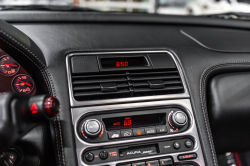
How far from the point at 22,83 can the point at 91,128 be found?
0.46m

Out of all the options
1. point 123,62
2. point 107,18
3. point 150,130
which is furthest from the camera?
point 107,18

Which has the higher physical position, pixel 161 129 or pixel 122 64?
pixel 122 64

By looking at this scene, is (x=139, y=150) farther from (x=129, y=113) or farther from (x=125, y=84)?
(x=125, y=84)

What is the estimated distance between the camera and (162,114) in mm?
1204

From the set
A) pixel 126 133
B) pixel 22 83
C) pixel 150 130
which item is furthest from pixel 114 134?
pixel 22 83

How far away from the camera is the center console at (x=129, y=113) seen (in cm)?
107

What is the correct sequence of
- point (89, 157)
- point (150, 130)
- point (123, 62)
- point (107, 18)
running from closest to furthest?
point (89, 157) < point (150, 130) < point (123, 62) < point (107, 18)

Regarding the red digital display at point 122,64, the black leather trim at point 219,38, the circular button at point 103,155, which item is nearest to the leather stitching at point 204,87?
the black leather trim at point 219,38

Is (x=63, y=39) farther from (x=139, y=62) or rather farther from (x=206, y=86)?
(x=206, y=86)

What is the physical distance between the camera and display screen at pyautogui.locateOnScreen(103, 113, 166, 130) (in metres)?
1.12

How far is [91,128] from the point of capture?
105cm

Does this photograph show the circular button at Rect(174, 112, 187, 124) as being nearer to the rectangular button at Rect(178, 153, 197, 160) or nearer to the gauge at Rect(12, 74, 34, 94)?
the rectangular button at Rect(178, 153, 197, 160)

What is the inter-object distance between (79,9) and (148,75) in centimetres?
75

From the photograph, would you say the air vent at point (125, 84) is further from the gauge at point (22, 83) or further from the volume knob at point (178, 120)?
the gauge at point (22, 83)
